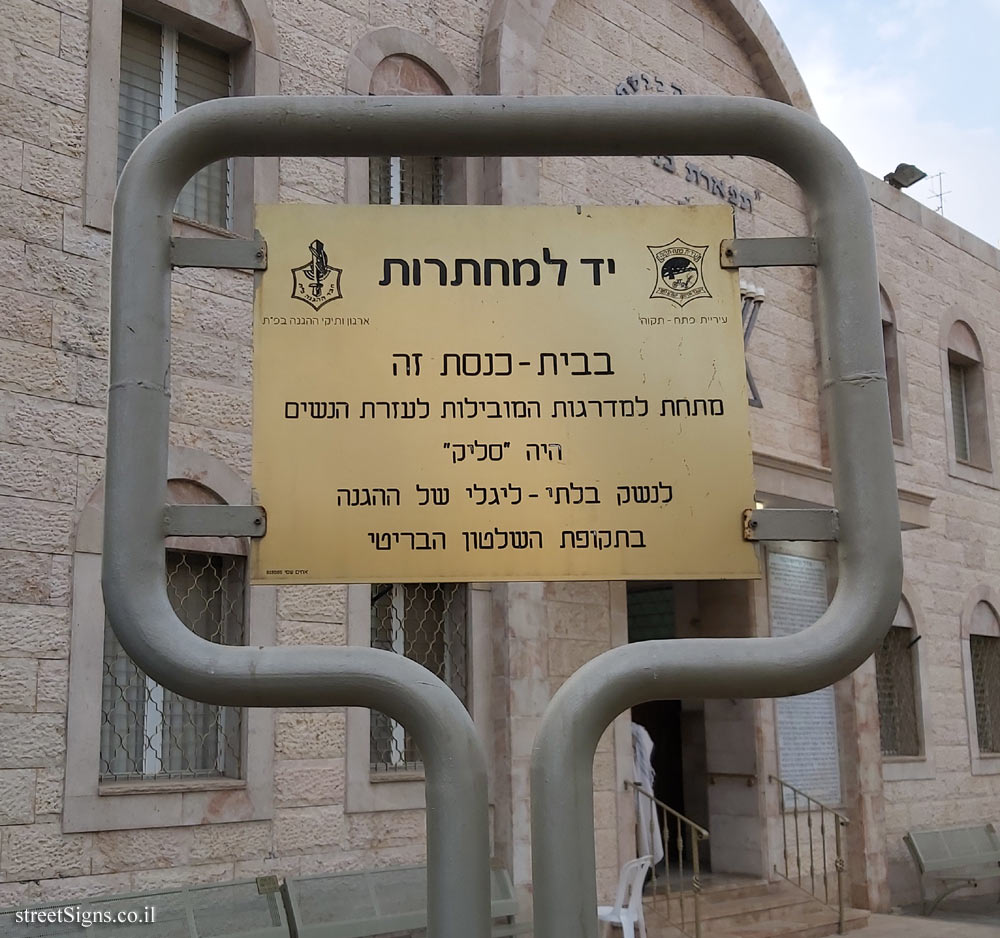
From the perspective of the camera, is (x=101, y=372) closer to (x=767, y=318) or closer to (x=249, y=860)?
(x=249, y=860)

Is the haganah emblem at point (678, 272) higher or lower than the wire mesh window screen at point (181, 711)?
higher

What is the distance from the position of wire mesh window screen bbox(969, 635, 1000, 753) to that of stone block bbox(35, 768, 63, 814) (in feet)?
36.9

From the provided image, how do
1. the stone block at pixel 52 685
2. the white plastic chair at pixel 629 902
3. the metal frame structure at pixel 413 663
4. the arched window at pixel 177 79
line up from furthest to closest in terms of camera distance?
the white plastic chair at pixel 629 902 < the arched window at pixel 177 79 < the stone block at pixel 52 685 < the metal frame structure at pixel 413 663

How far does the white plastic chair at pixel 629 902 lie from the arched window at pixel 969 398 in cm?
860

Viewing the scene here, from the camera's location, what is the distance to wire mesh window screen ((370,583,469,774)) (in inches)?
332

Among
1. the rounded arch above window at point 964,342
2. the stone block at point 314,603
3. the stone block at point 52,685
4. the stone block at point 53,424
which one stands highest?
the rounded arch above window at point 964,342

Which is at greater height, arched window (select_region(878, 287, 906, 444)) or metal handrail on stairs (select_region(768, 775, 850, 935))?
arched window (select_region(878, 287, 906, 444))

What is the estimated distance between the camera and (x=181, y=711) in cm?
742

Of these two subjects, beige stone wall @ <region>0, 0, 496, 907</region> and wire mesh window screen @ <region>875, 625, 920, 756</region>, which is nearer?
beige stone wall @ <region>0, 0, 496, 907</region>

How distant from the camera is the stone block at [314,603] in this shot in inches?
310

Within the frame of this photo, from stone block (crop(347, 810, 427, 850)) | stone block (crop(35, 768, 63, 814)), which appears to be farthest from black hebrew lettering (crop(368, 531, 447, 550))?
stone block (crop(347, 810, 427, 850))

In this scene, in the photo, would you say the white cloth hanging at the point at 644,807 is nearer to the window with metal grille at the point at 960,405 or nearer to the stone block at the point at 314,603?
the stone block at the point at 314,603

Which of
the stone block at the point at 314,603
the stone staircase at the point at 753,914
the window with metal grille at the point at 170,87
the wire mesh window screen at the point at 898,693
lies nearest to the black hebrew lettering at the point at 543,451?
the stone block at the point at 314,603

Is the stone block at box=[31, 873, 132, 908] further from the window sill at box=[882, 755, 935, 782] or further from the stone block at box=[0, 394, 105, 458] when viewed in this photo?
the window sill at box=[882, 755, 935, 782]
